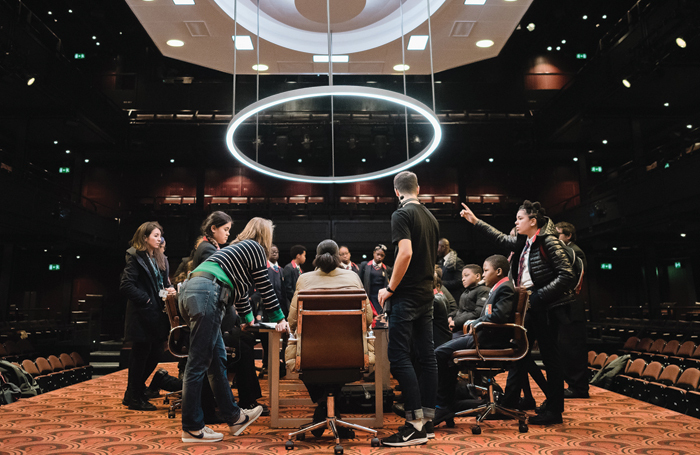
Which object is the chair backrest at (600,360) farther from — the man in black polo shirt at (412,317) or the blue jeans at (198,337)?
the blue jeans at (198,337)

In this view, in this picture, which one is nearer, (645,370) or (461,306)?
(461,306)

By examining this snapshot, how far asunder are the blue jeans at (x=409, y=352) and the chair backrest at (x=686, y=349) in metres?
5.72

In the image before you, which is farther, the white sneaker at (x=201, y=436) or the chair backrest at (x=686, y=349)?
the chair backrest at (x=686, y=349)

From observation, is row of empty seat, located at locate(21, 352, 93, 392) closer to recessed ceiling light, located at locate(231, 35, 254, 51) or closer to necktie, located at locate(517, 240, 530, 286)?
recessed ceiling light, located at locate(231, 35, 254, 51)

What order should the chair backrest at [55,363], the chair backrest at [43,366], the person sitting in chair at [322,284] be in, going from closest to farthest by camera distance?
1. the person sitting in chair at [322,284]
2. the chair backrest at [43,366]
3. the chair backrest at [55,363]

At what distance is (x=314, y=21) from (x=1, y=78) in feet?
24.9

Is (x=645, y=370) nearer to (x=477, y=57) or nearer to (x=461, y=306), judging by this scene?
(x=461, y=306)

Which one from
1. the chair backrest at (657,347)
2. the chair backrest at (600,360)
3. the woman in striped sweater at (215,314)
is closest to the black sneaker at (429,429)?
the woman in striped sweater at (215,314)

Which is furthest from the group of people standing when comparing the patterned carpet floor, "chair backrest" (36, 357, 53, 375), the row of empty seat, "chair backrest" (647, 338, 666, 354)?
"chair backrest" (647, 338, 666, 354)

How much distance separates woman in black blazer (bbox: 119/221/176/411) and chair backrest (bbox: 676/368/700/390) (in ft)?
14.0

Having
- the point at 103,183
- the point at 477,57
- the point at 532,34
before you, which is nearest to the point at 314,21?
the point at 477,57

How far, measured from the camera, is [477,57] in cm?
600

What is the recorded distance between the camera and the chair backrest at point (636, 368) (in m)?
4.52

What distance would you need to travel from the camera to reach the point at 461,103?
15.1m
